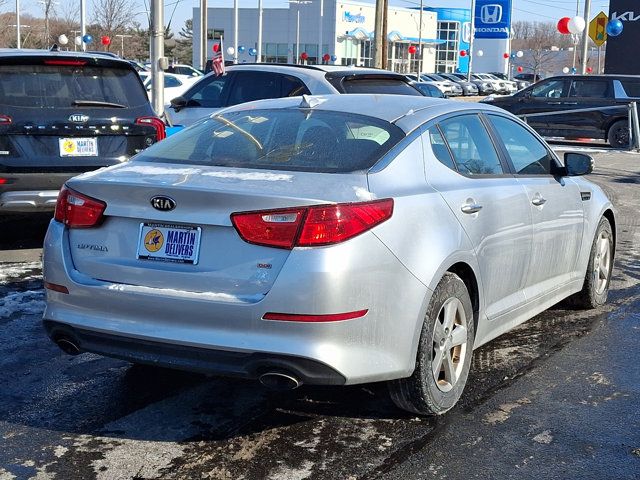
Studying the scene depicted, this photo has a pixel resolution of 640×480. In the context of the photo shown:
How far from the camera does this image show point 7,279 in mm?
7738

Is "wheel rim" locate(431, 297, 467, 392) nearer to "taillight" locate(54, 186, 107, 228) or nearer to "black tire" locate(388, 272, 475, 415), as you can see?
"black tire" locate(388, 272, 475, 415)

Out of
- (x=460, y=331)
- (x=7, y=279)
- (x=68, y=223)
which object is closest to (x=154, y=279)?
(x=68, y=223)

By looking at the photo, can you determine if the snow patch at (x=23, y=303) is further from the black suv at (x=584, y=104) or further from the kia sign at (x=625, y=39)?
the kia sign at (x=625, y=39)

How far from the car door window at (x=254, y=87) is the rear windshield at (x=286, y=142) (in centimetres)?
660

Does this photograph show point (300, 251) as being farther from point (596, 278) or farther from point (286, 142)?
point (596, 278)

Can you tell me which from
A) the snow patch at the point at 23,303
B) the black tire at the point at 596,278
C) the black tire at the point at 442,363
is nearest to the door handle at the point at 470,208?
the black tire at the point at 442,363

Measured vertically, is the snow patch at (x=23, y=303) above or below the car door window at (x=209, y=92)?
below

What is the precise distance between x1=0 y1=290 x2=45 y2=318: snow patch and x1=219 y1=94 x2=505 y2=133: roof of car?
2.15 m

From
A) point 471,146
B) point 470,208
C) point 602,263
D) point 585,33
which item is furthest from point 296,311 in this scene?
point 585,33

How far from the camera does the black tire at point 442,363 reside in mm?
4594

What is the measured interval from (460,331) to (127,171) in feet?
5.91

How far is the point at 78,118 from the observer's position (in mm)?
8617

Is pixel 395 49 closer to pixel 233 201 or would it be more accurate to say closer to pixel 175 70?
pixel 175 70

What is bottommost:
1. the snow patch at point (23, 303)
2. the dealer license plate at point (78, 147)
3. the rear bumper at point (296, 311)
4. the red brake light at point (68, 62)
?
the snow patch at point (23, 303)
